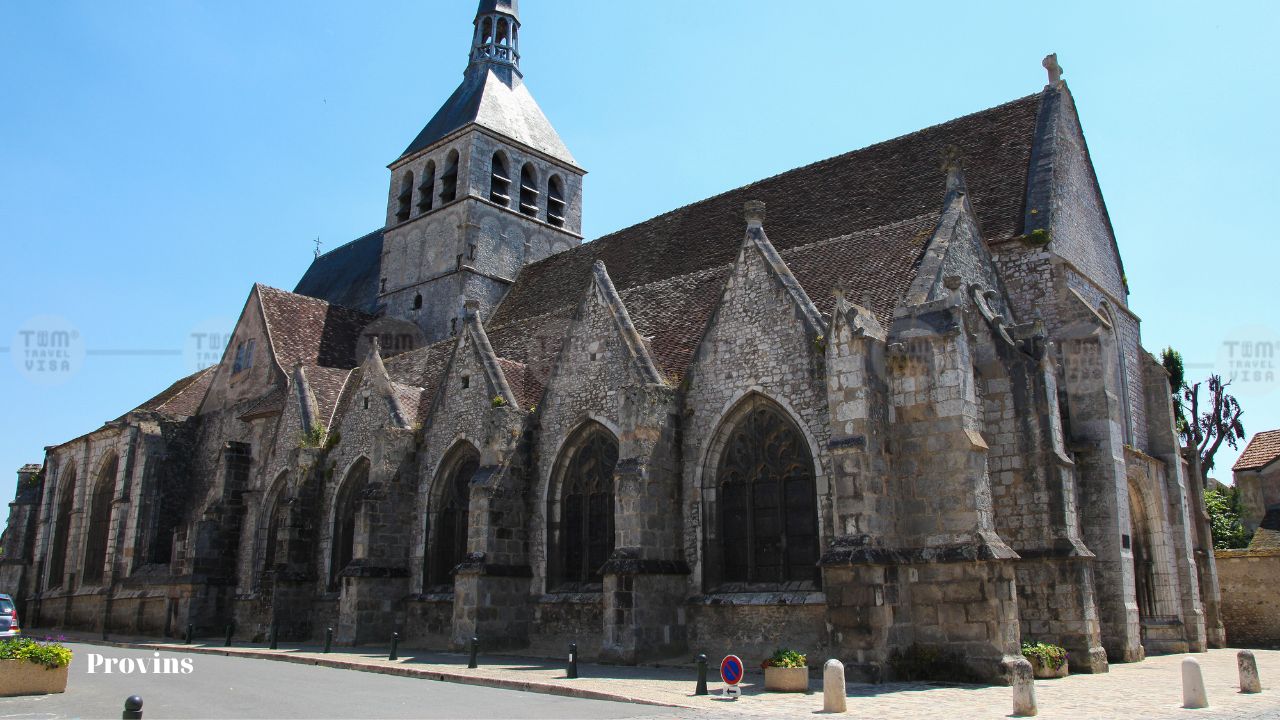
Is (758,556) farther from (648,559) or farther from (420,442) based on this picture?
(420,442)

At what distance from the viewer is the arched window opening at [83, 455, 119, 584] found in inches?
1245

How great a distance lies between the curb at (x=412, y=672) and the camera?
460 inches

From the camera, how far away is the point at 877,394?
46.1 feet

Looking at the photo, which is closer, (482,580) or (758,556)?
(758,556)

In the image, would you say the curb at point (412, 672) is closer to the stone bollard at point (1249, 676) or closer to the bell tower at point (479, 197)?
the stone bollard at point (1249, 676)

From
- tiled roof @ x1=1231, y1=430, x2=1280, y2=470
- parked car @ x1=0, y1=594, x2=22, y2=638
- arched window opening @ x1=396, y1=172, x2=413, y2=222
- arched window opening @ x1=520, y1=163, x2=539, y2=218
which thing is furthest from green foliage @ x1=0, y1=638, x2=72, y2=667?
tiled roof @ x1=1231, y1=430, x2=1280, y2=470

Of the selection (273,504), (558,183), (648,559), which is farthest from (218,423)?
(648,559)

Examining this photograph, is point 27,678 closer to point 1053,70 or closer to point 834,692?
point 834,692

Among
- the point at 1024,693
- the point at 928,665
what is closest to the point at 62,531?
the point at 928,665

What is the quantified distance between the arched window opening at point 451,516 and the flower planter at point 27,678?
9582 mm

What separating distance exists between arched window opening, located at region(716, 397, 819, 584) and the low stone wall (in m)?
12.1

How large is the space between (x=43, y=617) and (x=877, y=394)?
103 feet

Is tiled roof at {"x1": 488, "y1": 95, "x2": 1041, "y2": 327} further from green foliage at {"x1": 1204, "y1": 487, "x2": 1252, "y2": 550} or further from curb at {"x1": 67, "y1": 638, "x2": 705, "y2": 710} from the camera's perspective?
green foliage at {"x1": 1204, "y1": 487, "x2": 1252, "y2": 550}

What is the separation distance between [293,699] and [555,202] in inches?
1038
